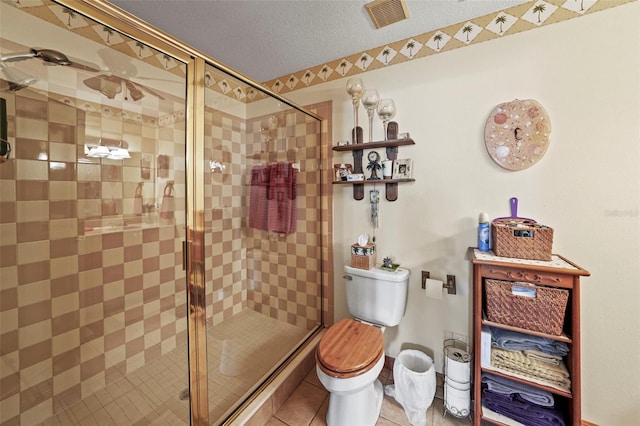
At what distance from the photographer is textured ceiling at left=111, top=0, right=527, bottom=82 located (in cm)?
129

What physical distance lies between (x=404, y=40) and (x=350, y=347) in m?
1.89

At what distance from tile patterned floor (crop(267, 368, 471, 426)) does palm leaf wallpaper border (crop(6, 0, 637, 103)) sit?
179 centimetres

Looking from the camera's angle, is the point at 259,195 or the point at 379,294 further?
the point at 259,195

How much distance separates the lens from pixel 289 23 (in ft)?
4.68

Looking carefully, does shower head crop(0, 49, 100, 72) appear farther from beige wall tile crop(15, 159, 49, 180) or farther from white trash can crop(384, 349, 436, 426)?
white trash can crop(384, 349, 436, 426)

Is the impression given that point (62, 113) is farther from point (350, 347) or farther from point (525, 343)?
point (525, 343)

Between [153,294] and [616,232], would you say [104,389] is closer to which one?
[153,294]

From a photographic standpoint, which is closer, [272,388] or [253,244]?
[272,388]

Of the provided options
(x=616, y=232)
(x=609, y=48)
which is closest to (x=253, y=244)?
(x=616, y=232)

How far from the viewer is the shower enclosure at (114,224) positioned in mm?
1055

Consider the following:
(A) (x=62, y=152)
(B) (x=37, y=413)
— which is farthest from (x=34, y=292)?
(A) (x=62, y=152)

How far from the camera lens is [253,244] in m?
1.96

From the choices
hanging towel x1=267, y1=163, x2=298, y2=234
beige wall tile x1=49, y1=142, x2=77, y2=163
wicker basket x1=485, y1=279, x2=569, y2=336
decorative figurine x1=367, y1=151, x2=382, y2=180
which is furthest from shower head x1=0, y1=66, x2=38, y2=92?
wicker basket x1=485, y1=279, x2=569, y2=336

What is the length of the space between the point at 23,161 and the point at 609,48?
2.76m
